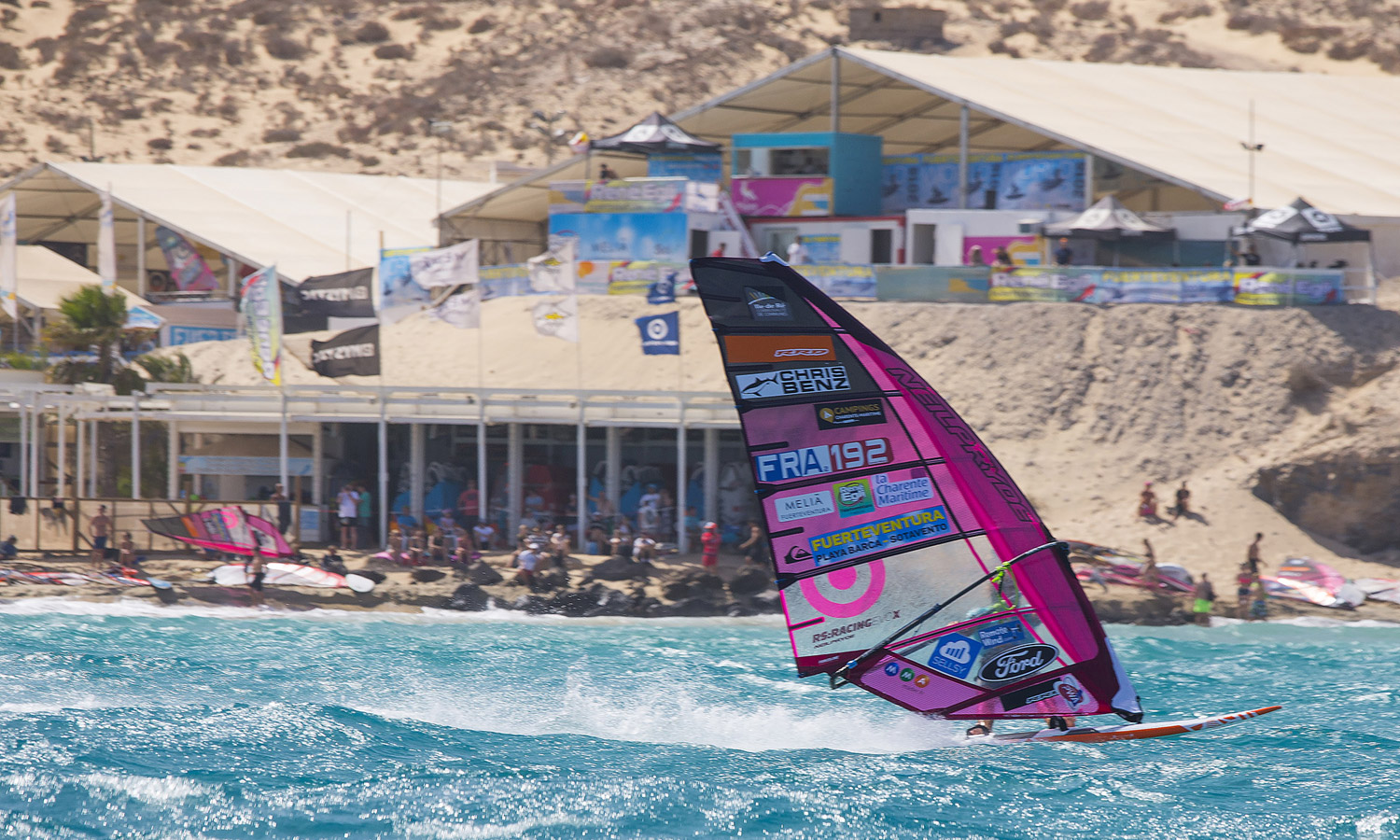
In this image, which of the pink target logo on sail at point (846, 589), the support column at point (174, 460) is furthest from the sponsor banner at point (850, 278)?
the pink target logo on sail at point (846, 589)

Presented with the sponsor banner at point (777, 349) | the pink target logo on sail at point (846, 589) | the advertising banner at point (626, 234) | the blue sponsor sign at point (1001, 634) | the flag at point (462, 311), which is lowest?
the blue sponsor sign at point (1001, 634)

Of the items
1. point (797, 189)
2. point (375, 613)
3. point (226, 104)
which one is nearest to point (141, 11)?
point (226, 104)

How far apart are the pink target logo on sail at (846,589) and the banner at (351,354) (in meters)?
17.3

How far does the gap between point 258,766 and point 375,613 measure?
35.9 feet

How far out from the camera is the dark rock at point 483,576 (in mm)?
27016

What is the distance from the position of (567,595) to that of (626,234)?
15487 mm

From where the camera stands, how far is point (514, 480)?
30.7m

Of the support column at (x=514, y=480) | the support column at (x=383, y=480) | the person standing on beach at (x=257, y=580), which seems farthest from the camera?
the support column at (x=514, y=480)

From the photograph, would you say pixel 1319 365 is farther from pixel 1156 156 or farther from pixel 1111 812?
pixel 1111 812

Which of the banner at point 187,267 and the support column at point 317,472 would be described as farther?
the banner at point 187,267

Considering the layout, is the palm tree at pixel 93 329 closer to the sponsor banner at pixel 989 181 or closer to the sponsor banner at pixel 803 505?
the sponsor banner at pixel 989 181

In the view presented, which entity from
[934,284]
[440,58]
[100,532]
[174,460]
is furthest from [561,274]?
[440,58]

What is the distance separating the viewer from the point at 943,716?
46.3 feet

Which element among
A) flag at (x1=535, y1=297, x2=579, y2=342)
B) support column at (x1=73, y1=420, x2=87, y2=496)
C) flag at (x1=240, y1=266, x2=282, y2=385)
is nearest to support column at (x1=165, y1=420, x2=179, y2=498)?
support column at (x1=73, y1=420, x2=87, y2=496)
